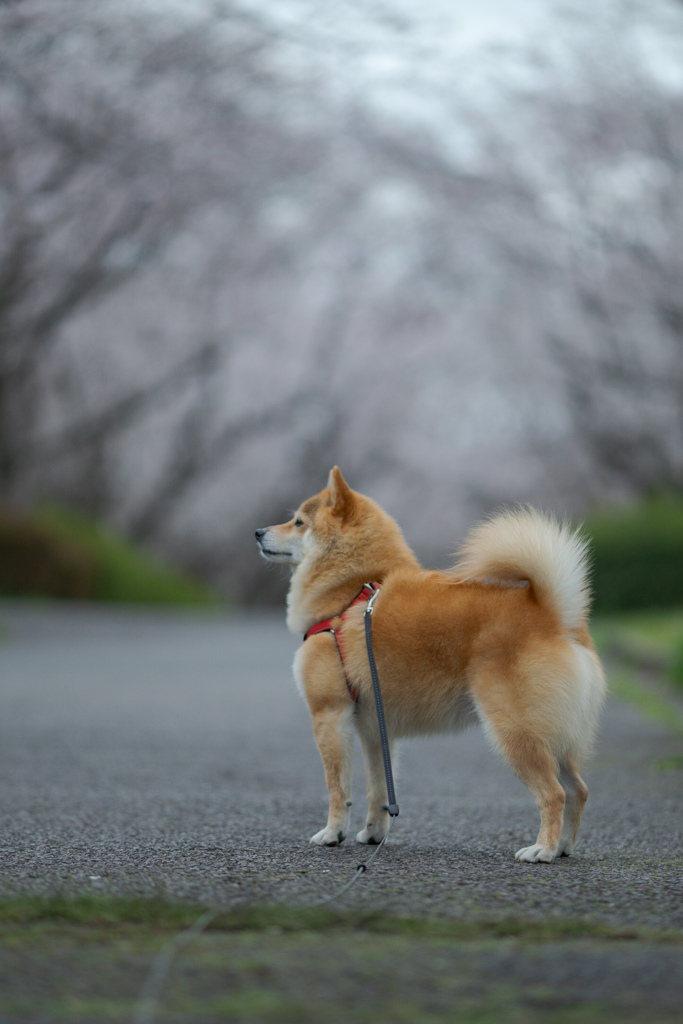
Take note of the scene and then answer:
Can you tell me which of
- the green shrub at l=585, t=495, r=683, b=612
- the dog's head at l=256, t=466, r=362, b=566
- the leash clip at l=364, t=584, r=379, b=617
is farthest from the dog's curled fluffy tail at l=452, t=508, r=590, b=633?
the green shrub at l=585, t=495, r=683, b=612

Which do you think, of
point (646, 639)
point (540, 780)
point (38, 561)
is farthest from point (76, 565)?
point (540, 780)

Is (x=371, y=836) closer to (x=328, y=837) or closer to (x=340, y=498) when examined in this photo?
(x=328, y=837)

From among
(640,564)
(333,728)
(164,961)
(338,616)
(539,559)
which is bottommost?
(164,961)

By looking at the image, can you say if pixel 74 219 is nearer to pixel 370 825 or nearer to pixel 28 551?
pixel 28 551

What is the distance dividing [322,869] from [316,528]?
126 centimetres

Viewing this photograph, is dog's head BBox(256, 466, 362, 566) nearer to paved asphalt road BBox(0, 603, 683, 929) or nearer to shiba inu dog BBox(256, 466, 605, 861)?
shiba inu dog BBox(256, 466, 605, 861)

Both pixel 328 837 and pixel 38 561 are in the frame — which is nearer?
pixel 328 837

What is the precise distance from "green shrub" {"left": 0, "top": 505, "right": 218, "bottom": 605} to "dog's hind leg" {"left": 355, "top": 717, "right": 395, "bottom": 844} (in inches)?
611

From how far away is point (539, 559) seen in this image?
118 inches

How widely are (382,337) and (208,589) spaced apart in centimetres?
677

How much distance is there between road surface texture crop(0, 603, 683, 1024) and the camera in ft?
5.71

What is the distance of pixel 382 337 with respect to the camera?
65.4 feet

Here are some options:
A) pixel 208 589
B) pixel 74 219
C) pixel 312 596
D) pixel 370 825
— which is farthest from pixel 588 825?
pixel 208 589

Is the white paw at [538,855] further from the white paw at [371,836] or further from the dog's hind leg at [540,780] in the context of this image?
the white paw at [371,836]
